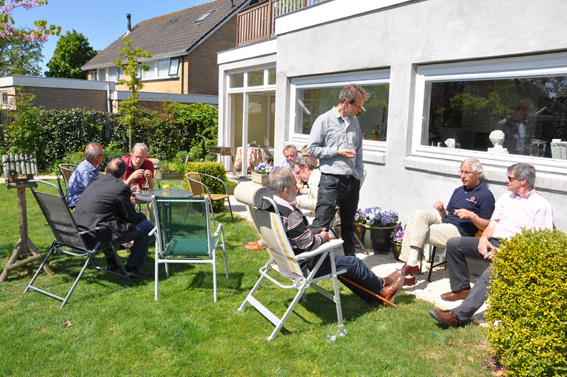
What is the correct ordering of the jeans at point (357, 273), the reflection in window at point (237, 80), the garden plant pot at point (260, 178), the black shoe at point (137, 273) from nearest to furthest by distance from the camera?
the jeans at point (357, 273) → the black shoe at point (137, 273) → the garden plant pot at point (260, 178) → the reflection in window at point (237, 80)

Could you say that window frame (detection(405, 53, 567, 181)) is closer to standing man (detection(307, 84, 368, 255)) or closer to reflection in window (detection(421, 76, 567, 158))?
reflection in window (detection(421, 76, 567, 158))

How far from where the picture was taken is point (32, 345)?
138 inches

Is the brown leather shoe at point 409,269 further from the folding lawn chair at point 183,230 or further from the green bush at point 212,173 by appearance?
the green bush at point 212,173

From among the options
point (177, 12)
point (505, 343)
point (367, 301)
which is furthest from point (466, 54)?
point (177, 12)

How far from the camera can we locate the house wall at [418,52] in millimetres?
4641

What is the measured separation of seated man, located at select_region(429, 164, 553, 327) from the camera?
3.83 metres

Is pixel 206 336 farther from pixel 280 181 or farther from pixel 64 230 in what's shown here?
pixel 64 230

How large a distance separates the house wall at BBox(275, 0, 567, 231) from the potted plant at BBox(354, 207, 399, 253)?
0.36 metres

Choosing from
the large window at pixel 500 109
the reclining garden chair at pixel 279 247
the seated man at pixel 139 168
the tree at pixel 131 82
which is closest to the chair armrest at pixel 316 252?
the reclining garden chair at pixel 279 247

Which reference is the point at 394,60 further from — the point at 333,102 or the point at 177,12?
the point at 177,12

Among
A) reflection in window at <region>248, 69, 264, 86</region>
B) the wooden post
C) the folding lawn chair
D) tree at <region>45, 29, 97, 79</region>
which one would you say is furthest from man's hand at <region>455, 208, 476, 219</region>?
tree at <region>45, 29, 97, 79</region>

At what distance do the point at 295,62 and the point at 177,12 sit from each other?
2364 cm

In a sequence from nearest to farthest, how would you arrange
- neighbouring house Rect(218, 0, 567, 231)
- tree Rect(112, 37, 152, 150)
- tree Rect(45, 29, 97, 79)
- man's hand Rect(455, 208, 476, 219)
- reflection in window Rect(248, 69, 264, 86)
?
man's hand Rect(455, 208, 476, 219) → neighbouring house Rect(218, 0, 567, 231) → reflection in window Rect(248, 69, 264, 86) → tree Rect(112, 37, 152, 150) → tree Rect(45, 29, 97, 79)

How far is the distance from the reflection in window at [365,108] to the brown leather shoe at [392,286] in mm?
3040
